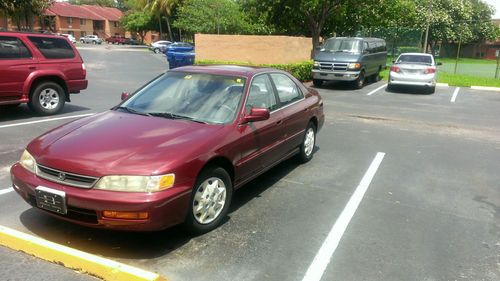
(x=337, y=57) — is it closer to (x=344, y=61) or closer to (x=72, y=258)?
(x=344, y=61)

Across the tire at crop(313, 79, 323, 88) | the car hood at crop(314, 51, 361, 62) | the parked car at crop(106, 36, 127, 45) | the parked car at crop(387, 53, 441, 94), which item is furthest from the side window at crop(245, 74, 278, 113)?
the parked car at crop(106, 36, 127, 45)

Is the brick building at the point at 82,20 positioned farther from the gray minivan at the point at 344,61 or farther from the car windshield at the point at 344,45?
the gray minivan at the point at 344,61

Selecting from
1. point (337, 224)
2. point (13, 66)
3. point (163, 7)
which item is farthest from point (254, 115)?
point (163, 7)

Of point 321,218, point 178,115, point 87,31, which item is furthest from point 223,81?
point 87,31

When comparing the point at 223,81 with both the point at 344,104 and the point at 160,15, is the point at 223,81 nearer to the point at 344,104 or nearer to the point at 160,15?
the point at 344,104

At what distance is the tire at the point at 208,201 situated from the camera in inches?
160

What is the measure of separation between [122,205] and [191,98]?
1.82 m

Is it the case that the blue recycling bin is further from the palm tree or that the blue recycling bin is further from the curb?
the palm tree

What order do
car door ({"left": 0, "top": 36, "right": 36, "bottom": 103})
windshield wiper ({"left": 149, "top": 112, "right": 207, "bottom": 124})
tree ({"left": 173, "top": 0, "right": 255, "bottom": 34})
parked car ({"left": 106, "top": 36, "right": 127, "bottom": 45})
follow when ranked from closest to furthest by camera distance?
1. windshield wiper ({"left": 149, "top": 112, "right": 207, "bottom": 124})
2. car door ({"left": 0, "top": 36, "right": 36, "bottom": 103})
3. tree ({"left": 173, "top": 0, "right": 255, "bottom": 34})
4. parked car ({"left": 106, "top": 36, "right": 127, "bottom": 45})

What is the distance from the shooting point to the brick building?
8206 cm

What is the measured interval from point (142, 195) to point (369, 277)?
75.6 inches

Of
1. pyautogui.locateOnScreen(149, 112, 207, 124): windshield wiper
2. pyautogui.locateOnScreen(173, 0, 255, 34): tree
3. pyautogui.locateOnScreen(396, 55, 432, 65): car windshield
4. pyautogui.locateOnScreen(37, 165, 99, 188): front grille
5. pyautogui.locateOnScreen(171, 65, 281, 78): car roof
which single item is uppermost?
pyautogui.locateOnScreen(173, 0, 255, 34): tree

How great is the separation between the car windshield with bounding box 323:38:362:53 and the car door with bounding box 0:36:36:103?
11391 mm

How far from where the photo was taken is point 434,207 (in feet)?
17.1
